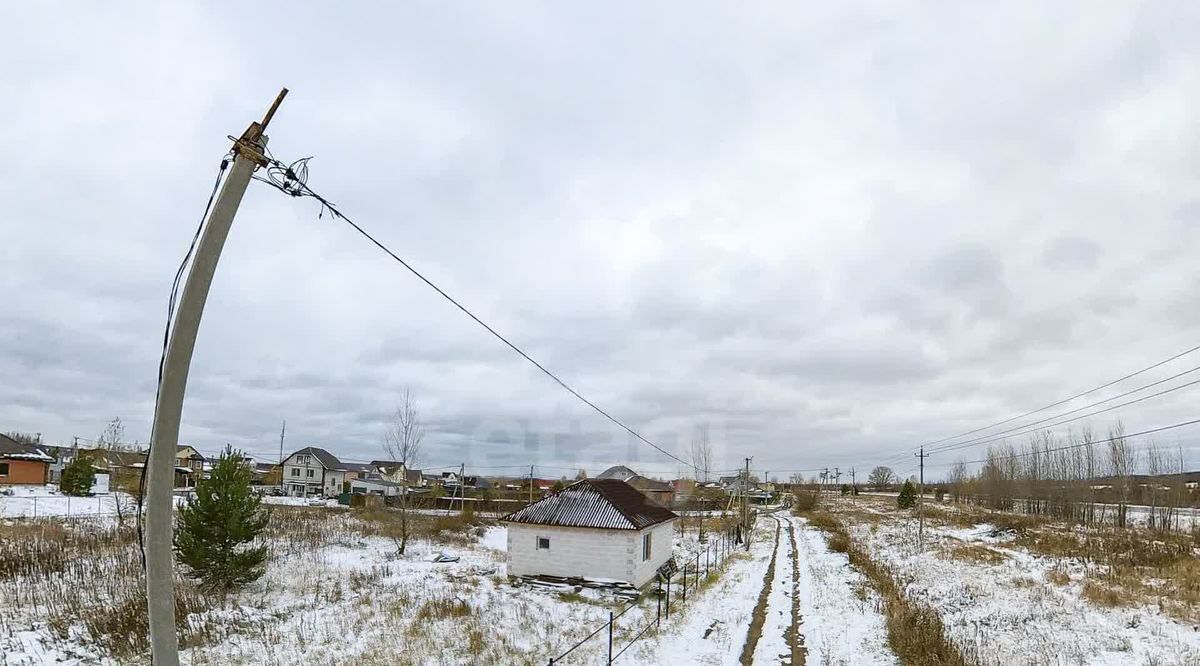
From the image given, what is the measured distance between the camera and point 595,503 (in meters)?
23.5

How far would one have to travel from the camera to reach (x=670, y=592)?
22.6 m

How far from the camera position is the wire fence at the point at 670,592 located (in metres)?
14.1

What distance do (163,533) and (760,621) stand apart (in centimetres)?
1663

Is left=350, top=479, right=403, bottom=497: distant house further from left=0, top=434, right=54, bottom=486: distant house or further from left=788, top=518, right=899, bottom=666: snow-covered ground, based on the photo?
left=788, top=518, right=899, bottom=666: snow-covered ground

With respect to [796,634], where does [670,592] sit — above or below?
below

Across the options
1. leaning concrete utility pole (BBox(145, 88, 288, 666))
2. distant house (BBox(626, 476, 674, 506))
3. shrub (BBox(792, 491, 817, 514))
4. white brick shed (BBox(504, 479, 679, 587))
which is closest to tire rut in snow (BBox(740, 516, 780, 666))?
white brick shed (BBox(504, 479, 679, 587))

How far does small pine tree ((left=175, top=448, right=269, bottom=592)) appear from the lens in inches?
729

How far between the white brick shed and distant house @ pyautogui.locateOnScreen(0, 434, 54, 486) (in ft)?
158

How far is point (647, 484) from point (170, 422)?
9085 cm

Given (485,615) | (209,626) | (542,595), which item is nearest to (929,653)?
(485,615)

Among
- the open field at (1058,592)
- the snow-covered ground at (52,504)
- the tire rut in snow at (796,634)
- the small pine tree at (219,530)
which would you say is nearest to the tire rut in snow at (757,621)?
the tire rut in snow at (796,634)

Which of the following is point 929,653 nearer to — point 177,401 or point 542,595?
point 542,595

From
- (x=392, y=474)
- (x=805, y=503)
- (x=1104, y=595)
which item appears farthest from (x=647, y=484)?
(x=1104, y=595)

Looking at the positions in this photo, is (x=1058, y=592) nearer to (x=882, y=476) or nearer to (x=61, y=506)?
(x=61, y=506)
